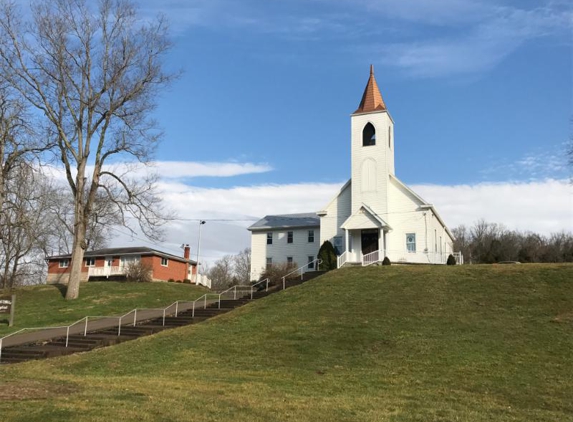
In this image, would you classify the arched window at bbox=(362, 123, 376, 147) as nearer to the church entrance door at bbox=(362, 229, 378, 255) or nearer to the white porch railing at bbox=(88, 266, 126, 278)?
the church entrance door at bbox=(362, 229, 378, 255)

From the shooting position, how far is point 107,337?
18969 mm

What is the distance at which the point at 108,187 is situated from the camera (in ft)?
108

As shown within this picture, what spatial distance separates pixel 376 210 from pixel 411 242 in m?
3.24

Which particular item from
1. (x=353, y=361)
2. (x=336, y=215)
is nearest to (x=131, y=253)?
(x=336, y=215)

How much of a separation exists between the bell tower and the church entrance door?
1.63 metres

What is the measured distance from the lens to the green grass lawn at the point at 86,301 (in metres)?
25.3

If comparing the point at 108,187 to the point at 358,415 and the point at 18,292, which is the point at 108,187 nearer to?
the point at 18,292

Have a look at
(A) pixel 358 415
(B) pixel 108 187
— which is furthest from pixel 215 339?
(B) pixel 108 187

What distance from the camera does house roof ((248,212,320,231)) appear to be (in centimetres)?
4197

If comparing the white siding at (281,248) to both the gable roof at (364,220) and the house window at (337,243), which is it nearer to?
the house window at (337,243)

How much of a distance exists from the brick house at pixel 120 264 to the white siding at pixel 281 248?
9.64 m

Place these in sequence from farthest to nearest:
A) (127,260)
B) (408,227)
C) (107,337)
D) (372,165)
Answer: (127,260) < (372,165) < (408,227) < (107,337)

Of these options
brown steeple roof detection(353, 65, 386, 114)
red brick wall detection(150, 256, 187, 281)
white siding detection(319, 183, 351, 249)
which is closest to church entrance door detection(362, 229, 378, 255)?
white siding detection(319, 183, 351, 249)

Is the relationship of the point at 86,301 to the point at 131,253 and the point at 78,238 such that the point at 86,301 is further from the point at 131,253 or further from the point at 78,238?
the point at 131,253
